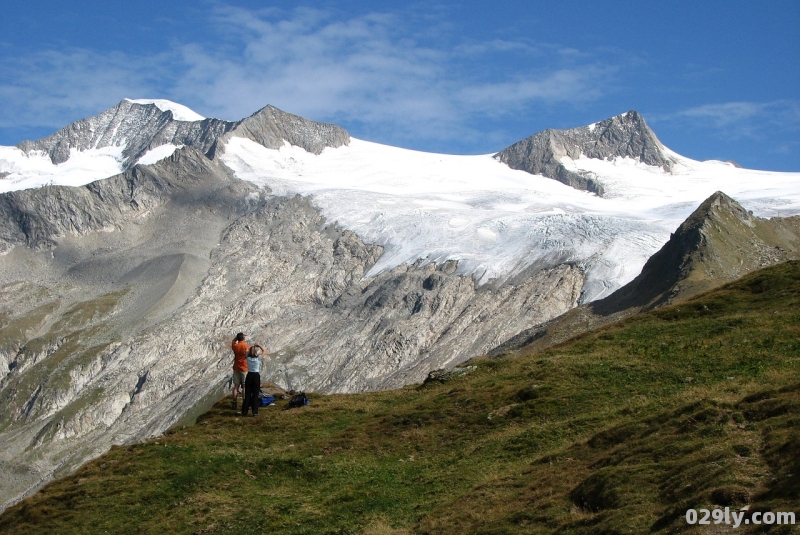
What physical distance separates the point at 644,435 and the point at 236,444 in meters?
14.8

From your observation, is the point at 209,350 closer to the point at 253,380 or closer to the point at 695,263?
the point at 695,263

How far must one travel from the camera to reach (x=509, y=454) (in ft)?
91.2

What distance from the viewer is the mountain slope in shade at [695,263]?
100188mm

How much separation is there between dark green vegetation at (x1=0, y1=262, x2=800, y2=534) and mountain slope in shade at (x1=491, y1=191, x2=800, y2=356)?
184ft

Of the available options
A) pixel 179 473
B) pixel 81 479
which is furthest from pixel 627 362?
pixel 81 479

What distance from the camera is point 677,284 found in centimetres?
10381

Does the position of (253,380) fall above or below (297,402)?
above
